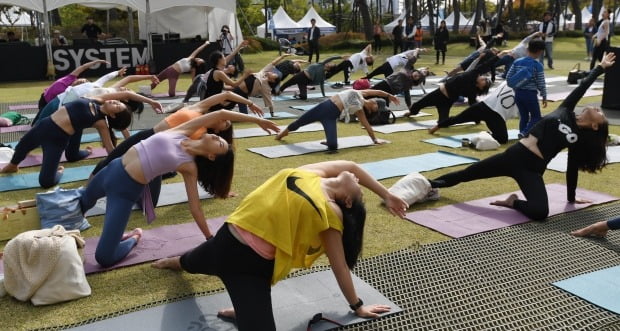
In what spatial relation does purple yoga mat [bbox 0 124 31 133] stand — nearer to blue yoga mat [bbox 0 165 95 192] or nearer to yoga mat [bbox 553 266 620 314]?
blue yoga mat [bbox 0 165 95 192]

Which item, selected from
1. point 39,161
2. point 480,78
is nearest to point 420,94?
point 480,78

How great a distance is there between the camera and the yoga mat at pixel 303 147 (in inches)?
279

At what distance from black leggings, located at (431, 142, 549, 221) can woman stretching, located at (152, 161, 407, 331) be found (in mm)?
2368

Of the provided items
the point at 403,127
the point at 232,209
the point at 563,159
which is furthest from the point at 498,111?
the point at 232,209

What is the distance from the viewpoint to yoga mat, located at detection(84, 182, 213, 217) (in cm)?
482

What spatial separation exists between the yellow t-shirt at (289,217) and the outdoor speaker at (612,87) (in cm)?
927

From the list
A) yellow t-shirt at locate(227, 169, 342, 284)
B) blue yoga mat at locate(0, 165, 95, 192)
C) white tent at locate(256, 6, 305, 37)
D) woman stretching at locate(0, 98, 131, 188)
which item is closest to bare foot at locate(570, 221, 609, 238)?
yellow t-shirt at locate(227, 169, 342, 284)

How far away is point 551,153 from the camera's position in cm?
465

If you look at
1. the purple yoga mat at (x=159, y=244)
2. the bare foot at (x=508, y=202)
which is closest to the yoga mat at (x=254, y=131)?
the purple yoga mat at (x=159, y=244)

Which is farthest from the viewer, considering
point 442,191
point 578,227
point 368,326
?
point 442,191

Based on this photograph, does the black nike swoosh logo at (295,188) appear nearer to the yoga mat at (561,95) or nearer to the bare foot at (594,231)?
the bare foot at (594,231)

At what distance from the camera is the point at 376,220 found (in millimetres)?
4543

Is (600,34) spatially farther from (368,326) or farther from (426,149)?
(368,326)

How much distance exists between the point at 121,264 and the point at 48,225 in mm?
761
